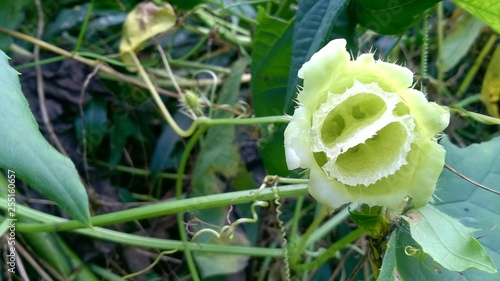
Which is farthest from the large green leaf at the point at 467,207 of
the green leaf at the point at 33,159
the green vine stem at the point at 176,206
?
the green leaf at the point at 33,159

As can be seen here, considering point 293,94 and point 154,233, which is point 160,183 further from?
point 293,94

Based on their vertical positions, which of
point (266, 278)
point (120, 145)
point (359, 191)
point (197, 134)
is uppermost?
point (359, 191)

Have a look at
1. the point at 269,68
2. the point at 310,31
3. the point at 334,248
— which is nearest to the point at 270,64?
the point at 269,68

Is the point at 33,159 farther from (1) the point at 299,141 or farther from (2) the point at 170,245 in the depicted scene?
(2) the point at 170,245

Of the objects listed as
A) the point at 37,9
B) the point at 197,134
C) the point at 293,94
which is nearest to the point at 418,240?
the point at 293,94

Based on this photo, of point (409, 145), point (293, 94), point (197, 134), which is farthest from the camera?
point (197, 134)

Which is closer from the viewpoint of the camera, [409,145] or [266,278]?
[409,145]
